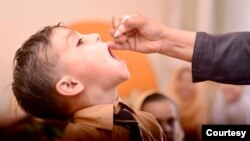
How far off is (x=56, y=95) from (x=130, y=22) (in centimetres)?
28

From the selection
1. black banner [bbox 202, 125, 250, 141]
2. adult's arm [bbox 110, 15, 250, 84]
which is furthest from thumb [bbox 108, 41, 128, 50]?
black banner [bbox 202, 125, 250, 141]

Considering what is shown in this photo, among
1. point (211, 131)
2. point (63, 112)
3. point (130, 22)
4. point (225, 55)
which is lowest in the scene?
point (211, 131)

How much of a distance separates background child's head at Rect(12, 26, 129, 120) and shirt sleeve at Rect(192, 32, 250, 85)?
21 cm

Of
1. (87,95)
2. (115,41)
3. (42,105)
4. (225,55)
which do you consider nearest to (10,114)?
(42,105)

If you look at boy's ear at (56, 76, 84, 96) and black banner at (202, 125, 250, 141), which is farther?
black banner at (202, 125, 250, 141)

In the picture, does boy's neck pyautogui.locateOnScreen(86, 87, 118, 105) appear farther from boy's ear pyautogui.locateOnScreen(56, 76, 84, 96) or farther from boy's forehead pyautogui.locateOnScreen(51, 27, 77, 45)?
boy's forehead pyautogui.locateOnScreen(51, 27, 77, 45)

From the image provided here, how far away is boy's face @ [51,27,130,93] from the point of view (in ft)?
3.22

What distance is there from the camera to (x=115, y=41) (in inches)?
40.4

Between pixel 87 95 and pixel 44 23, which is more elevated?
pixel 44 23

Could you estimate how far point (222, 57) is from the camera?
1.00 metres

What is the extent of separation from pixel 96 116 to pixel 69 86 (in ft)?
0.37

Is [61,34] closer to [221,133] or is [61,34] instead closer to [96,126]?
[96,126]

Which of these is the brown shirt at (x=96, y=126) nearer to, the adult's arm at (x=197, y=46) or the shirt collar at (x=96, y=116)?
the shirt collar at (x=96, y=116)

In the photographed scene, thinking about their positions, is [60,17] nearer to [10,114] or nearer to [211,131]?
[10,114]
